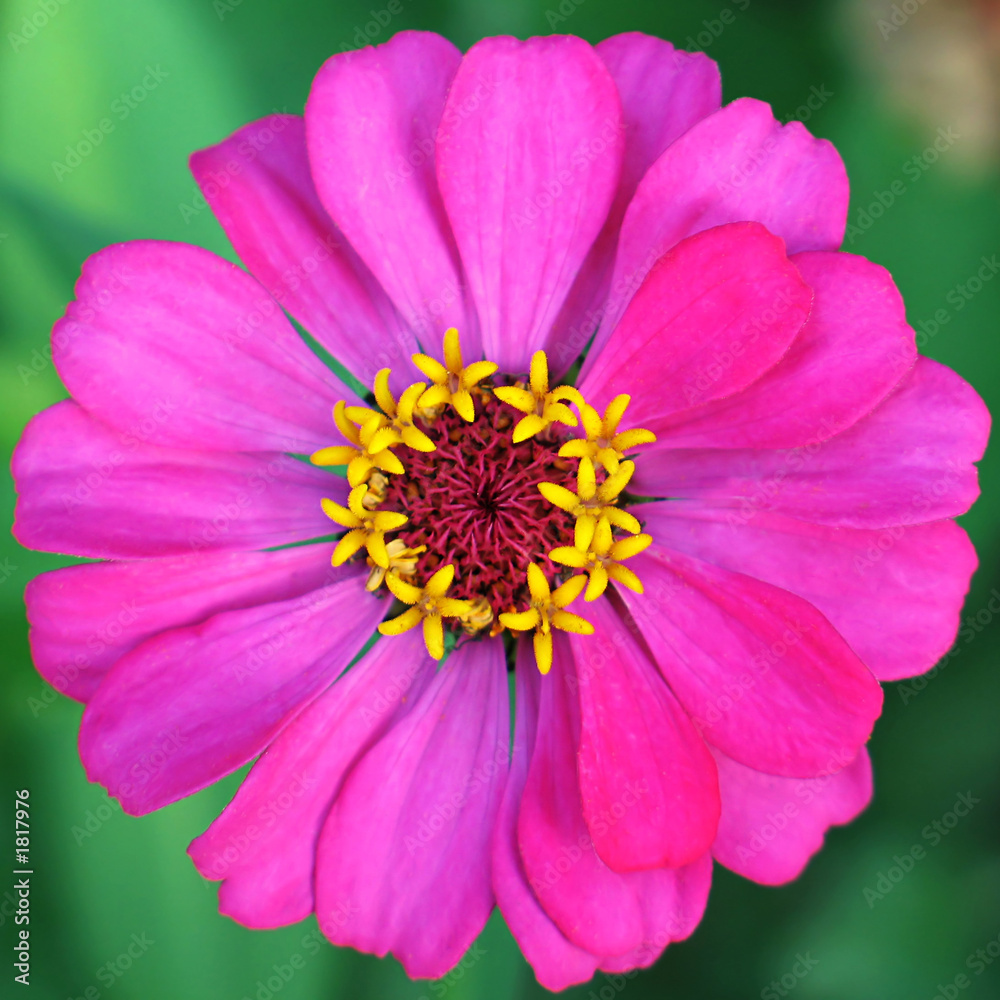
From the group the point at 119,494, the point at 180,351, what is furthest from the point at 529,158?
the point at 119,494

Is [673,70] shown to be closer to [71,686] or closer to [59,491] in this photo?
[59,491]

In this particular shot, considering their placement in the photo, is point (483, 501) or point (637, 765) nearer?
point (637, 765)

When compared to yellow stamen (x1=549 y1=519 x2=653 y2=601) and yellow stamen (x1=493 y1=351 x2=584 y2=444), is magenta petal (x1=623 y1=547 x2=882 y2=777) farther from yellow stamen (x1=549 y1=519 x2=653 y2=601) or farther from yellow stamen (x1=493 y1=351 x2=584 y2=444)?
yellow stamen (x1=493 y1=351 x2=584 y2=444)

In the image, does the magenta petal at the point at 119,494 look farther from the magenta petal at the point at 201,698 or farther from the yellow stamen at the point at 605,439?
the yellow stamen at the point at 605,439

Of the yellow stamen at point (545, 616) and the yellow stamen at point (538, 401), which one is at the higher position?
the yellow stamen at point (538, 401)

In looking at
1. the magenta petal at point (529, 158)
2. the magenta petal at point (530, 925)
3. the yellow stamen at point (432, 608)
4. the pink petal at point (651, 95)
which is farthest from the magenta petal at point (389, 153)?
the magenta petal at point (530, 925)

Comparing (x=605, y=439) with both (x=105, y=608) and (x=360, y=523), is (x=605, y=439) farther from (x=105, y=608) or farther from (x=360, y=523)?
(x=105, y=608)
